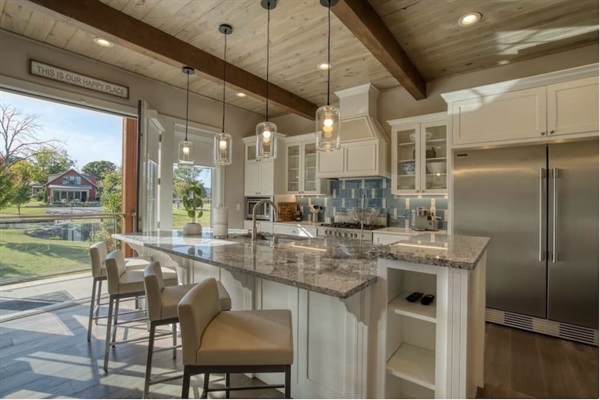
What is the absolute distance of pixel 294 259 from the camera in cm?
174

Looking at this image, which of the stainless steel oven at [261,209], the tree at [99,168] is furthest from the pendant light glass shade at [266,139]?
the tree at [99,168]

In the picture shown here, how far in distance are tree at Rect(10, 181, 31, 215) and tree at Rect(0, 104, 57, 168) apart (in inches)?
9.6

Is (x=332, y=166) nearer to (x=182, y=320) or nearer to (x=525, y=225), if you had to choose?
(x=525, y=225)

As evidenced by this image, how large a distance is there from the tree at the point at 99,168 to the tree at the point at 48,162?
221mm

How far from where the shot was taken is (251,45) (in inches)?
116

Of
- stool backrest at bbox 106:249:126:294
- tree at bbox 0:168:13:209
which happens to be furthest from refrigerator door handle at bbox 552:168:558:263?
tree at bbox 0:168:13:209

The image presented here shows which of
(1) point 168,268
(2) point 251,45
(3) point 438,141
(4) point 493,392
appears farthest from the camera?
(3) point 438,141

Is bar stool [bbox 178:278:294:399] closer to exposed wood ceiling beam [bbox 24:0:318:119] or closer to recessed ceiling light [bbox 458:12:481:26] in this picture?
exposed wood ceiling beam [bbox 24:0:318:119]

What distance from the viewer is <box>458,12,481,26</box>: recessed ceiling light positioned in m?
2.40

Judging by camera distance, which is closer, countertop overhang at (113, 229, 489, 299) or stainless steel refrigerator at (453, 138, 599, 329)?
countertop overhang at (113, 229, 489, 299)

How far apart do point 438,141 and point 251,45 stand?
2503mm

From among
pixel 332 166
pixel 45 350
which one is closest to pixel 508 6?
pixel 332 166

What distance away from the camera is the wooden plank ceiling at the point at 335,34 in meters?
2.29

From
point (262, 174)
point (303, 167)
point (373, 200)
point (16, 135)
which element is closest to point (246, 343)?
point (373, 200)
